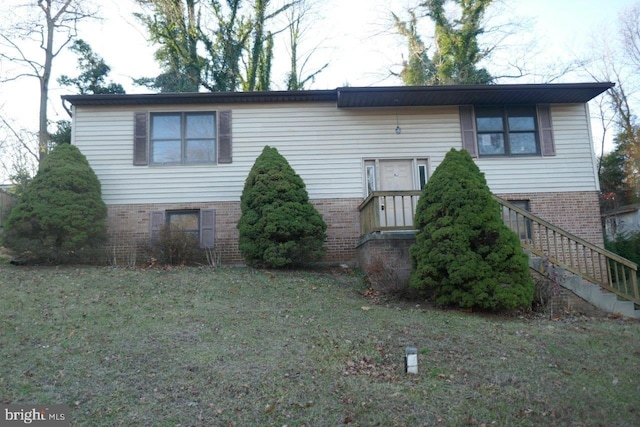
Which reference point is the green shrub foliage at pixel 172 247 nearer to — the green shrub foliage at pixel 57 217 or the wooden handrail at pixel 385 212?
the green shrub foliage at pixel 57 217

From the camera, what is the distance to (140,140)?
13.1m

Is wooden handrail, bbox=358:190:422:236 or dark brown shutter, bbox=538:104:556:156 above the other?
dark brown shutter, bbox=538:104:556:156

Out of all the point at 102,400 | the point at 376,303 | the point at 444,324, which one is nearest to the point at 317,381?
the point at 102,400

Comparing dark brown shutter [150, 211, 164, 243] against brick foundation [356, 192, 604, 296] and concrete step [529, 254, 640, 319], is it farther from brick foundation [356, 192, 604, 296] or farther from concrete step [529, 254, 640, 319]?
concrete step [529, 254, 640, 319]

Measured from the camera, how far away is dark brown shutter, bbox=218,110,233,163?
13.2 meters

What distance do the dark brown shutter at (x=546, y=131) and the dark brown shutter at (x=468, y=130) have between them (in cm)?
172

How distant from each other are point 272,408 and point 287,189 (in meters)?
6.93

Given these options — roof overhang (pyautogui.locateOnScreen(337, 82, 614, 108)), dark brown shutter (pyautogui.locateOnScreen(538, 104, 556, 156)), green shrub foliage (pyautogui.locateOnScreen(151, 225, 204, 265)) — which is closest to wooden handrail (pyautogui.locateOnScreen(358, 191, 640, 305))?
dark brown shutter (pyautogui.locateOnScreen(538, 104, 556, 156))

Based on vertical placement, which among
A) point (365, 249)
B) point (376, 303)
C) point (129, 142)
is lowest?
point (376, 303)

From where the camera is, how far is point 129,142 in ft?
43.2

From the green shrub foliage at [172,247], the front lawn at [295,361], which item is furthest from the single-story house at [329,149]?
the front lawn at [295,361]

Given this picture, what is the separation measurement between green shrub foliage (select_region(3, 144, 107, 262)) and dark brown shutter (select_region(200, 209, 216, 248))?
88.2 inches

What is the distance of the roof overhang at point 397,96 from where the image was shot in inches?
491

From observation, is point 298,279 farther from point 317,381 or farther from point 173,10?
point 173,10
